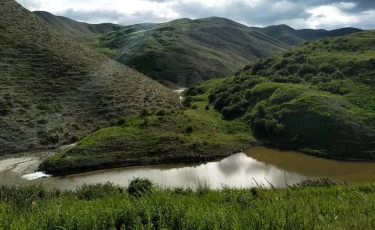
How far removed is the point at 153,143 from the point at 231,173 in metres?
10.3

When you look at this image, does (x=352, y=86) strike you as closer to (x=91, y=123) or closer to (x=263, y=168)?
(x=263, y=168)

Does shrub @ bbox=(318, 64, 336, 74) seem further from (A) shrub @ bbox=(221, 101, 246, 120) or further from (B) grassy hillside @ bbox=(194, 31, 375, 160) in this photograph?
(A) shrub @ bbox=(221, 101, 246, 120)

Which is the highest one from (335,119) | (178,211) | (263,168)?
(178,211)

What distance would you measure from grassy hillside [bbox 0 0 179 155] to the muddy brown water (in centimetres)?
735

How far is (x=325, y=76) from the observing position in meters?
57.8

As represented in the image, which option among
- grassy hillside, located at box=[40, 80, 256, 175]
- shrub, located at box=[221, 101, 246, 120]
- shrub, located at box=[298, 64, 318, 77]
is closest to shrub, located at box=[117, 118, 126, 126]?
grassy hillside, located at box=[40, 80, 256, 175]

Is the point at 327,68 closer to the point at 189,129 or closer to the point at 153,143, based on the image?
the point at 189,129

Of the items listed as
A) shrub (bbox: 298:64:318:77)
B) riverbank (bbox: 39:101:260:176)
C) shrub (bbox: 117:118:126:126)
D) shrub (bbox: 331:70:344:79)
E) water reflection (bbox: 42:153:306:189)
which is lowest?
water reflection (bbox: 42:153:306:189)

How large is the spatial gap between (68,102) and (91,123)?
5304 mm

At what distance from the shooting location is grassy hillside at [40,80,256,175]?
36812 mm

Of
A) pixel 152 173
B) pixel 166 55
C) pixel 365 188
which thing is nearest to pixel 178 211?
pixel 365 188

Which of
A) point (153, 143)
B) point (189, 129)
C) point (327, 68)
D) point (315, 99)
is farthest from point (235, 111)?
point (153, 143)

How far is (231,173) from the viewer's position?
3531 centimetres

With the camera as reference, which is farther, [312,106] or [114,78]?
[114,78]
